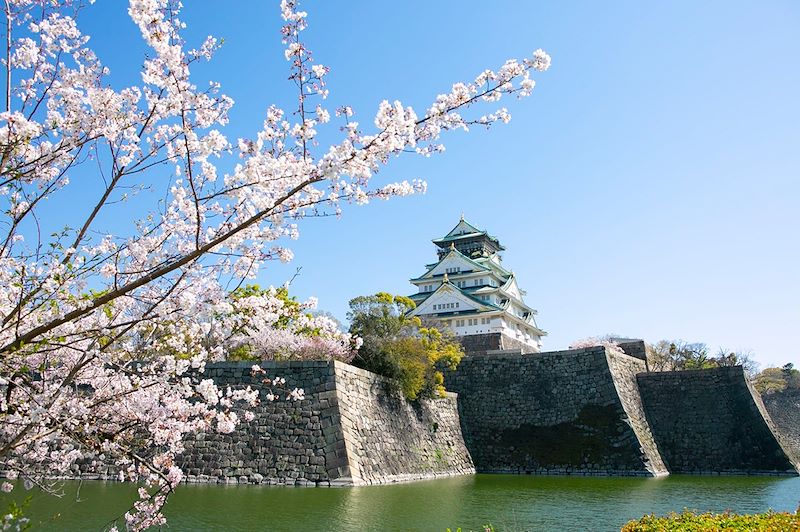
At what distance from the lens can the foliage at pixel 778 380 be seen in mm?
28203

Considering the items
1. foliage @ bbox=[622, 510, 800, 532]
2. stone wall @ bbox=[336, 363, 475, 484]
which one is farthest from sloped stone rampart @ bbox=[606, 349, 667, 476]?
foliage @ bbox=[622, 510, 800, 532]

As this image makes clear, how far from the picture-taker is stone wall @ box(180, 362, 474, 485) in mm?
12383

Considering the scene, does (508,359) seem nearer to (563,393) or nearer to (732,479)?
(563,393)

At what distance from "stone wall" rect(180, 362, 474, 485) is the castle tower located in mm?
15426

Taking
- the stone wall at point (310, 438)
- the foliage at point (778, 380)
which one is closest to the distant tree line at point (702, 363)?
the foliage at point (778, 380)

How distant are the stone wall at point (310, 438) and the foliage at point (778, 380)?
71.3ft

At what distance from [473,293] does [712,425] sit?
17283 mm

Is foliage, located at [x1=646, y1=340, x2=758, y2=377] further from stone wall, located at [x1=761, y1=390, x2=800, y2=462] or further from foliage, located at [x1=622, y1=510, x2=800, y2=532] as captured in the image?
foliage, located at [x1=622, y1=510, x2=800, y2=532]

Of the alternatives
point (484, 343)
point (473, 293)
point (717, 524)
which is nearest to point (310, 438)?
point (717, 524)

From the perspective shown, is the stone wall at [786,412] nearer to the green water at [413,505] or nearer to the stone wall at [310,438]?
the green water at [413,505]

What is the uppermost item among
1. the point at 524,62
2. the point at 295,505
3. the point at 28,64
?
the point at 28,64

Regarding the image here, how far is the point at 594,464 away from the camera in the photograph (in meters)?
18.1

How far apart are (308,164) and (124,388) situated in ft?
6.22

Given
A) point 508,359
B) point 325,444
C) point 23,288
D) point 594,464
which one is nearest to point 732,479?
point 594,464
